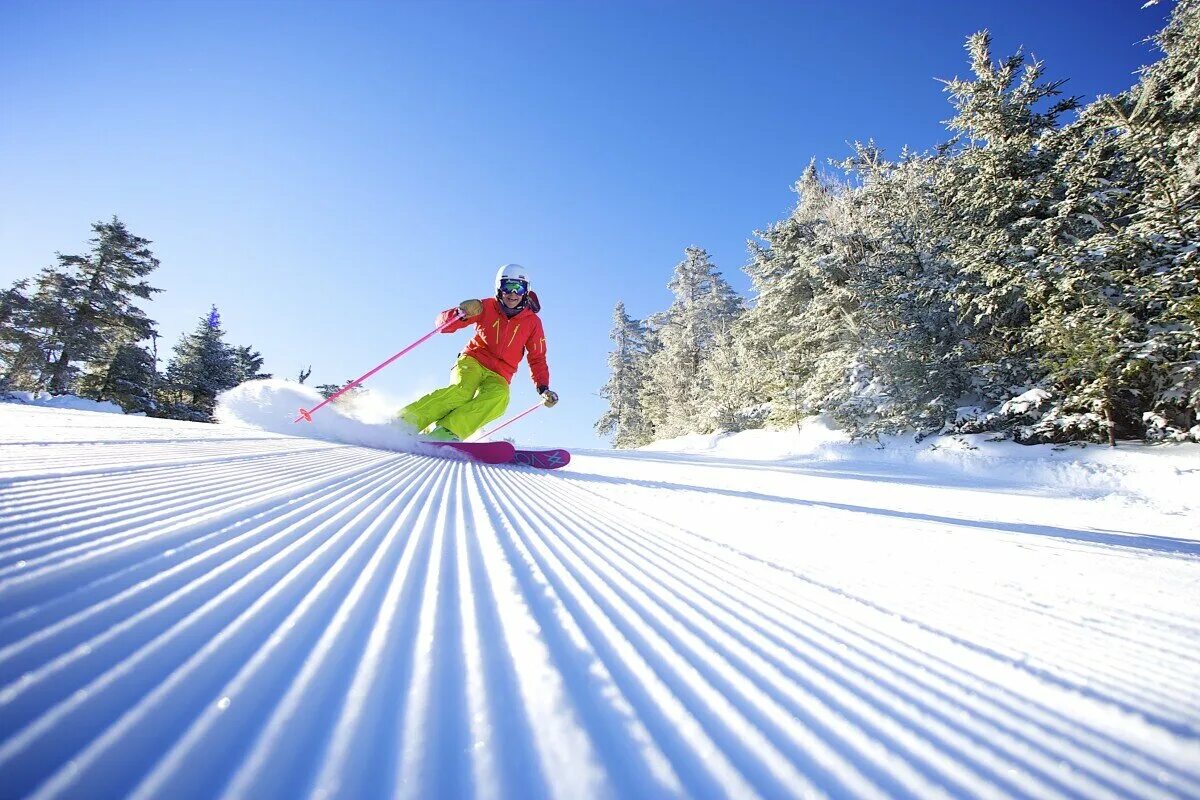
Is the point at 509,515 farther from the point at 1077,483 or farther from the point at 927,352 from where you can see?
the point at 927,352

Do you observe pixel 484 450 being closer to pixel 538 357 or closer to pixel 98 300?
pixel 538 357

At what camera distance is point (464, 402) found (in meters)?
5.33

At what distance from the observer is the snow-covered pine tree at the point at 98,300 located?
1652cm

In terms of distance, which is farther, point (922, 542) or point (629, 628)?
point (922, 542)

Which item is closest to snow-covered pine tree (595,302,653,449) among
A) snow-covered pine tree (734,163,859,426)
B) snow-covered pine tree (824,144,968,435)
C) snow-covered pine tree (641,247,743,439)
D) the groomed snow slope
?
snow-covered pine tree (641,247,743,439)

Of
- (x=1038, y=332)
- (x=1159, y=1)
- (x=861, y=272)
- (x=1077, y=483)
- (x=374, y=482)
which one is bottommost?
(x=1077, y=483)

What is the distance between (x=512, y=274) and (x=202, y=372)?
75.8ft

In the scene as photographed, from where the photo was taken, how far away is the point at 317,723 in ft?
1.69

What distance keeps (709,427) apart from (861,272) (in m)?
8.08

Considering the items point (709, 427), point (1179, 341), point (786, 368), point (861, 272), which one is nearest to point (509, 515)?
point (1179, 341)

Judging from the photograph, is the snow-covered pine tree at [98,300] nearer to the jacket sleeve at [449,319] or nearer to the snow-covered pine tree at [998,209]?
the jacket sleeve at [449,319]

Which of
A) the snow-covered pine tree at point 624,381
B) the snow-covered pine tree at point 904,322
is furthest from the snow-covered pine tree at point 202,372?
the snow-covered pine tree at point 904,322

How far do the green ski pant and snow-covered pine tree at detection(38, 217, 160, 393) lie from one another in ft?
67.5

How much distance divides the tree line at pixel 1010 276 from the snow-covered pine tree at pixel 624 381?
47.2 ft
